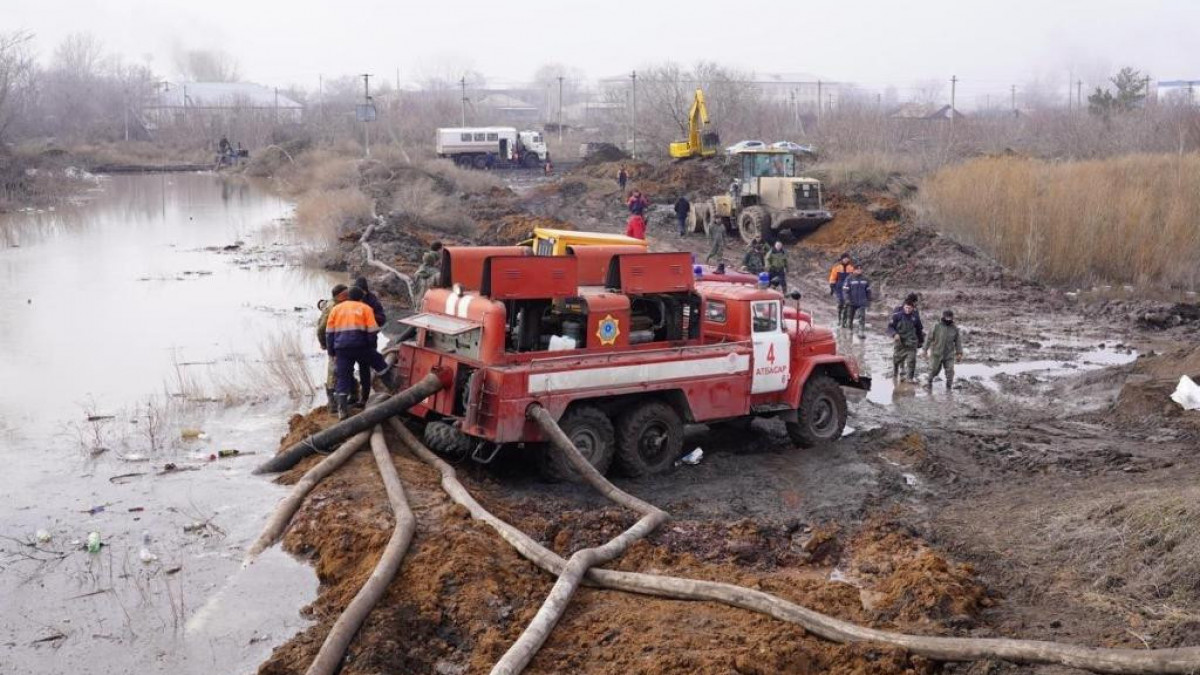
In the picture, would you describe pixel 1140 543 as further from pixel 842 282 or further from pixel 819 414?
pixel 842 282

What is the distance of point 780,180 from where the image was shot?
34062 millimetres

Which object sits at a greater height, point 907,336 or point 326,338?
point 326,338

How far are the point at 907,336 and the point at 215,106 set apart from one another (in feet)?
341

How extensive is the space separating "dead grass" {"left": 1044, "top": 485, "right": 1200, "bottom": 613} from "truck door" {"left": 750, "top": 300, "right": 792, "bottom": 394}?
379cm

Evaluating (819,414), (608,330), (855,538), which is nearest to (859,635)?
(855,538)

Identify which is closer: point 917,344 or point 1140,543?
point 1140,543

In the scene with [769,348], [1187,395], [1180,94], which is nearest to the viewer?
[769,348]

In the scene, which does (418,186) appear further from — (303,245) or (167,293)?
(167,293)

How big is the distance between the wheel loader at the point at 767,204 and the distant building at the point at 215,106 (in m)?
68.2

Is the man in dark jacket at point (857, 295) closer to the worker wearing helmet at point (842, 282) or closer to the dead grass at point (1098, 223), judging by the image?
the worker wearing helmet at point (842, 282)

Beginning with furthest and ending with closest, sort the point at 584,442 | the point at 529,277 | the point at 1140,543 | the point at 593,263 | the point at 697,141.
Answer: the point at 697,141
the point at 593,263
the point at 584,442
the point at 529,277
the point at 1140,543

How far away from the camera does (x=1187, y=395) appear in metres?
15.0

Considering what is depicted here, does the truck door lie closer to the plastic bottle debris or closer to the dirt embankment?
the dirt embankment

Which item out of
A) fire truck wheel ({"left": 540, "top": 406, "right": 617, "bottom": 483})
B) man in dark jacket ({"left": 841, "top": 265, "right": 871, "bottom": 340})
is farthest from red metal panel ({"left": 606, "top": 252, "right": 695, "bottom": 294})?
man in dark jacket ({"left": 841, "top": 265, "right": 871, "bottom": 340})
